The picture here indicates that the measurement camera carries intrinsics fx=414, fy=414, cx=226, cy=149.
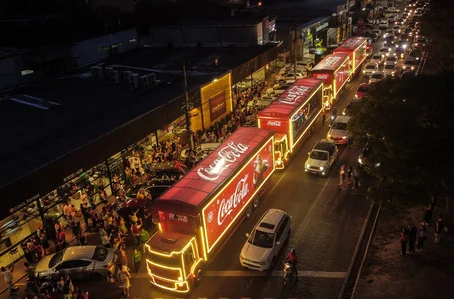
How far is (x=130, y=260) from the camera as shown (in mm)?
19766

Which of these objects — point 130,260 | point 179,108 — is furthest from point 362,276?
point 179,108

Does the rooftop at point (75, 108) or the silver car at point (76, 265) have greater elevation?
the rooftop at point (75, 108)

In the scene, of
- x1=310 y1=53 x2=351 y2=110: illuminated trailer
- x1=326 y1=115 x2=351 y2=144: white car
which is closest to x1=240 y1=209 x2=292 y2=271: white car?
x1=326 y1=115 x2=351 y2=144: white car

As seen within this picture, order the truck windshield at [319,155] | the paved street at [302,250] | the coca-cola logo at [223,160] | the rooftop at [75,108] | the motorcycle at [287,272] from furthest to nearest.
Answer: the truck windshield at [319,155] < the rooftop at [75,108] < the coca-cola logo at [223,160] < the paved street at [302,250] < the motorcycle at [287,272]

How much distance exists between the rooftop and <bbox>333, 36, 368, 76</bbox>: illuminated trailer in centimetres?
1092

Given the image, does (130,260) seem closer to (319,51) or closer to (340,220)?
(340,220)

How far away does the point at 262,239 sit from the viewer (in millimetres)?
18109

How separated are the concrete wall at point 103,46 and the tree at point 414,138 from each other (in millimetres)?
31010

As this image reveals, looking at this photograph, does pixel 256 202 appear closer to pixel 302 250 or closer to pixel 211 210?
pixel 302 250

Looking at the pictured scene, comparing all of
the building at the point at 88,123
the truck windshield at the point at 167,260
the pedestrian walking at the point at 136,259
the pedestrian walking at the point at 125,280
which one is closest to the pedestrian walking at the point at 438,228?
the truck windshield at the point at 167,260

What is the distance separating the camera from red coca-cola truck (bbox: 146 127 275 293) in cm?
1603

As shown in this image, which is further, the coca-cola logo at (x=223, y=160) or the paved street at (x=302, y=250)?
the coca-cola logo at (x=223, y=160)

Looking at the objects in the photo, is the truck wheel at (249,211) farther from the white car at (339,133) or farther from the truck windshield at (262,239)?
the white car at (339,133)

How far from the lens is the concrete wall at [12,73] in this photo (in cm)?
3231
